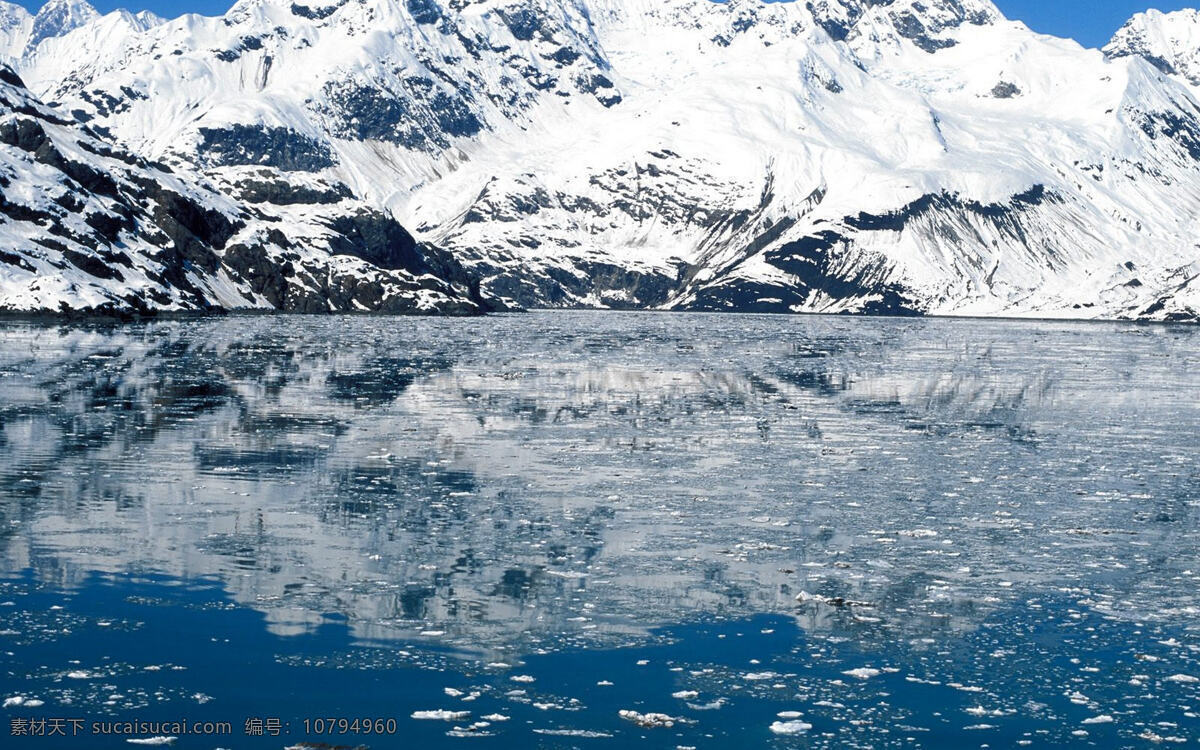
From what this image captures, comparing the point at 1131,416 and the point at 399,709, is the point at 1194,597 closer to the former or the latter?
the point at 399,709

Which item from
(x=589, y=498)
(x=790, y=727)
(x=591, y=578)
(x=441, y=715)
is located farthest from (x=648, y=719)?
(x=589, y=498)

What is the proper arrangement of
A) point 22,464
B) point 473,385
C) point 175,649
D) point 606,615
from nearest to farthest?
point 175,649 < point 606,615 < point 22,464 < point 473,385

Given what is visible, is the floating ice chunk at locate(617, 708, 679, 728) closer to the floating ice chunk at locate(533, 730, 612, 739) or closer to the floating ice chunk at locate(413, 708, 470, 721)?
the floating ice chunk at locate(533, 730, 612, 739)

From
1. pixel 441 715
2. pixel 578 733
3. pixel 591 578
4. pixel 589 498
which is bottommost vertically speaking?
pixel 578 733

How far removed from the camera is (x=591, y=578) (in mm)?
29969

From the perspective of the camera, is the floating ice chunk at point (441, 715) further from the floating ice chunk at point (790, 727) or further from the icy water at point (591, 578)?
the floating ice chunk at point (790, 727)

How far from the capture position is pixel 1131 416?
67.2 meters

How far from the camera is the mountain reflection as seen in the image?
28578 millimetres

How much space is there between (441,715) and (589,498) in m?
18.6

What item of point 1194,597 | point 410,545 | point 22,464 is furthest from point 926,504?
point 22,464

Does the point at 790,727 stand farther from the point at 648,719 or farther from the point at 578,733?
the point at 578,733

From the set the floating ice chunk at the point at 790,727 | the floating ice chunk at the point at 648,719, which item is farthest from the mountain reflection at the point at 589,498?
the floating ice chunk at the point at 790,727

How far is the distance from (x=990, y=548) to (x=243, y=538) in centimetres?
1768

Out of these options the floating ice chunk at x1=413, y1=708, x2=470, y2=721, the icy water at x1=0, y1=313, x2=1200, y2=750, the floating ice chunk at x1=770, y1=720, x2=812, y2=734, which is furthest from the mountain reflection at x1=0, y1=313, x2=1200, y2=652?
the floating ice chunk at x1=770, y1=720, x2=812, y2=734
